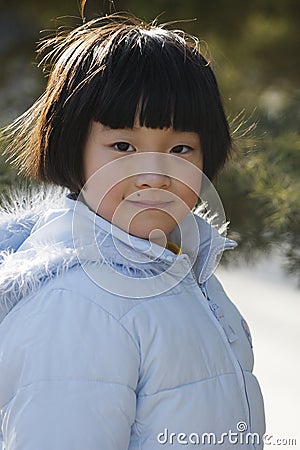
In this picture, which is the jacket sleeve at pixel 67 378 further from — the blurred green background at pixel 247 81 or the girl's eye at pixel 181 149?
the blurred green background at pixel 247 81

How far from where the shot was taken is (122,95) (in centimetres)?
86

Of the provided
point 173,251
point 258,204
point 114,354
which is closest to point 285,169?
point 258,204

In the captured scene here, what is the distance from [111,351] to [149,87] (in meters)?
0.27

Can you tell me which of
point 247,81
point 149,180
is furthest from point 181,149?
point 247,81

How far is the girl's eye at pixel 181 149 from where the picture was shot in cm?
89

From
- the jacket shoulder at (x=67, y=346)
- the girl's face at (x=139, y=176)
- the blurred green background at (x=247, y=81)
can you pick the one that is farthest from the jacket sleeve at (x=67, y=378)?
the blurred green background at (x=247, y=81)

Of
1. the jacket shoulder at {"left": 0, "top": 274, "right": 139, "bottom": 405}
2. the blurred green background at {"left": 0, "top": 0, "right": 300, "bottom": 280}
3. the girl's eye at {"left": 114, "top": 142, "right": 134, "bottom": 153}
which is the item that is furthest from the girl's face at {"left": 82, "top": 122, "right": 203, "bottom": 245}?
the blurred green background at {"left": 0, "top": 0, "right": 300, "bottom": 280}

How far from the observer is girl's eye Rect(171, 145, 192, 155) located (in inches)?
35.2

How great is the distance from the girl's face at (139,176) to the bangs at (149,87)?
1 cm

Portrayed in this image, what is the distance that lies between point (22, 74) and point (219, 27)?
24.3 inches

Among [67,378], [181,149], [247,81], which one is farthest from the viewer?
[247,81]

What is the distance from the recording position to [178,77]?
89 centimetres

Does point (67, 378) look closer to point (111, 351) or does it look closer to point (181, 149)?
point (111, 351)

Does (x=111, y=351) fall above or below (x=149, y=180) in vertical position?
below
